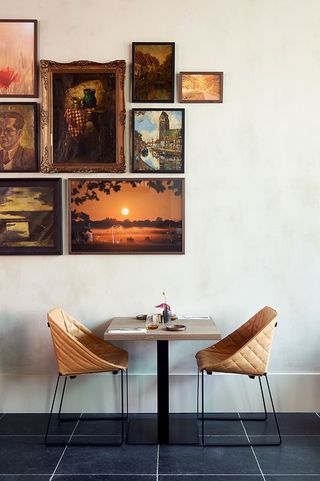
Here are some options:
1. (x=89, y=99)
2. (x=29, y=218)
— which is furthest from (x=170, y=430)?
(x=89, y=99)

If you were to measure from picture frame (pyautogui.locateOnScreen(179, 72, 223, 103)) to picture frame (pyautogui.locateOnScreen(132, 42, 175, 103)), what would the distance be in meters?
0.10

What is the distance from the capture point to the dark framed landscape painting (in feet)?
12.4

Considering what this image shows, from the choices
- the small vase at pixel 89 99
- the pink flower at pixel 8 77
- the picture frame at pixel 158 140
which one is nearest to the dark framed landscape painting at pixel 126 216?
the picture frame at pixel 158 140

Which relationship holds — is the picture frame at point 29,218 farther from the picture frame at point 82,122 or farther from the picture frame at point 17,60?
the picture frame at point 17,60

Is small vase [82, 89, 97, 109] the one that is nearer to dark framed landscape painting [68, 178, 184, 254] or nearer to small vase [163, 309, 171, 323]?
dark framed landscape painting [68, 178, 184, 254]

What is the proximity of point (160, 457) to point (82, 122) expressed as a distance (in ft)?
8.35

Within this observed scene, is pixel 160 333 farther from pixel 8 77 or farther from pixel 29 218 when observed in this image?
pixel 8 77

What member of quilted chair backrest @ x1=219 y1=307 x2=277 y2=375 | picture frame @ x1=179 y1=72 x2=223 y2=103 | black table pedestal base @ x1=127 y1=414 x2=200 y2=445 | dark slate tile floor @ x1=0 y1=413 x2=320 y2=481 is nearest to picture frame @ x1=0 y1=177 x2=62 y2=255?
picture frame @ x1=179 y1=72 x2=223 y2=103

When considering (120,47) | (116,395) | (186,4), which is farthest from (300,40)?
(116,395)

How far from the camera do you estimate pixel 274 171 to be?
380cm

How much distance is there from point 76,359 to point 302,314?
1.85m

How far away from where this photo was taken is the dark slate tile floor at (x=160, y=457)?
2.82 m

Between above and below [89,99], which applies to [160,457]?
below

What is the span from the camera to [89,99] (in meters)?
3.78
